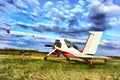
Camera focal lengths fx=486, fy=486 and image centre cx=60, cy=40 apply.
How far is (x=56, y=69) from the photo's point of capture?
8727 mm

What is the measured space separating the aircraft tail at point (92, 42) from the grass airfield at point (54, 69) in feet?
0.61

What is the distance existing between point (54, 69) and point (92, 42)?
84 cm

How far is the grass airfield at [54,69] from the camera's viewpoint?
8672 mm

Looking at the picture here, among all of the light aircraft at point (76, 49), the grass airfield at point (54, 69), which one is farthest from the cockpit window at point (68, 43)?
the grass airfield at point (54, 69)

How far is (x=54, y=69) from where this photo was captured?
873 centimetres

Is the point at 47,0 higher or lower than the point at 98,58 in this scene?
higher

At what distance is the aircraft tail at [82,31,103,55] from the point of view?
28.3 feet

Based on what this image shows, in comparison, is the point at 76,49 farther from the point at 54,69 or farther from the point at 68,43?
the point at 54,69

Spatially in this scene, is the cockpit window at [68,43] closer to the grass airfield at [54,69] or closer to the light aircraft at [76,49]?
the light aircraft at [76,49]

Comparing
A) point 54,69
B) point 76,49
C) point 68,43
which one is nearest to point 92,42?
point 76,49

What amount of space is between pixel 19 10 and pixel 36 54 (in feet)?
2.84

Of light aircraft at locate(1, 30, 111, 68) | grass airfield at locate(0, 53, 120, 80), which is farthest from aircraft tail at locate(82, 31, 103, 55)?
grass airfield at locate(0, 53, 120, 80)

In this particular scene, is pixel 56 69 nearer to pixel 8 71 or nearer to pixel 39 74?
pixel 39 74

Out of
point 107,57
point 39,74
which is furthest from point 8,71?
point 107,57
